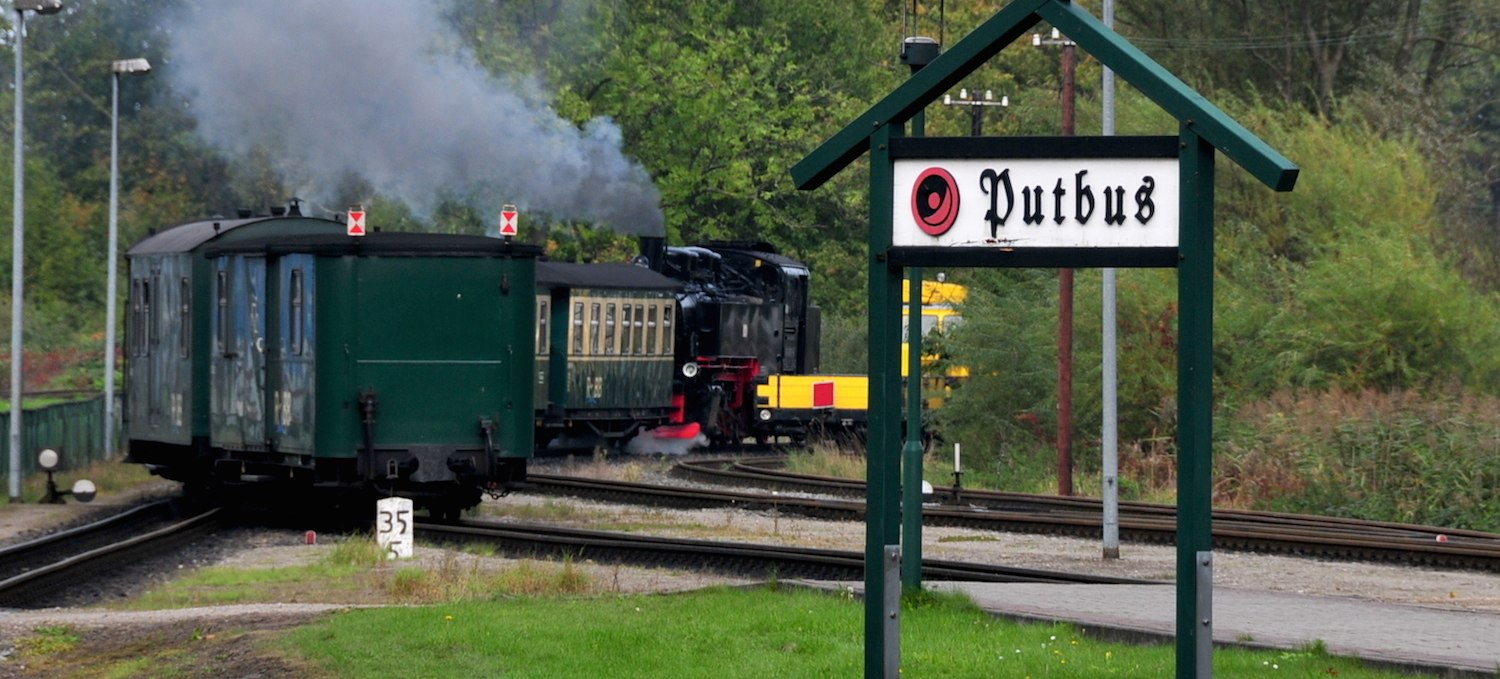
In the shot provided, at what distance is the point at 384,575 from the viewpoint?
53.3 ft

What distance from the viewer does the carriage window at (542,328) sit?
29.5m

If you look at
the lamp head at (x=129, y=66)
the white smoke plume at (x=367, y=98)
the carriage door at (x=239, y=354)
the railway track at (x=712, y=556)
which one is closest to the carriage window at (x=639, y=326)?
the white smoke plume at (x=367, y=98)

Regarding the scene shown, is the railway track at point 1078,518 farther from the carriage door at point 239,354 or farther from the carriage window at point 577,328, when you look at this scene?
the carriage door at point 239,354

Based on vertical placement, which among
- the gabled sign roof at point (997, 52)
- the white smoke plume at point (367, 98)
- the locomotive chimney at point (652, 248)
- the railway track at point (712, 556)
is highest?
the white smoke plume at point (367, 98)

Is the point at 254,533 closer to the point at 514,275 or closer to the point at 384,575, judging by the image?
the point at 514,275

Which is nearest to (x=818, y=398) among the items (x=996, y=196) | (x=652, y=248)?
(x=652, y=248)

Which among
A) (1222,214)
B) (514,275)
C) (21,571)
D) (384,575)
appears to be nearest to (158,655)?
(384,575)

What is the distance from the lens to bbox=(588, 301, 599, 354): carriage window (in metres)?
32.1

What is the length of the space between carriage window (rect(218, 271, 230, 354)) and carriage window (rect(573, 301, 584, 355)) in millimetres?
10276

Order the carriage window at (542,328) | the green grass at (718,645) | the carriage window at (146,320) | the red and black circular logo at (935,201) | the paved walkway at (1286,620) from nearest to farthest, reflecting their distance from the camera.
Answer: the red and black circular logo at (935,201) < the green grass at (718,645) < the paved walkway at (1286,620) < the carriage window at (146,320) < the carriage window at (542,328)

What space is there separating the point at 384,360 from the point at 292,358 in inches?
39.1

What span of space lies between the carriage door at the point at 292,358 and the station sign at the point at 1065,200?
13009mm

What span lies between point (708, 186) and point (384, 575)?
1143 inches

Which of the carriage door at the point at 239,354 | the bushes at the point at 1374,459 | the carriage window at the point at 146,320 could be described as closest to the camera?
the carriage door at the point at 239,354
